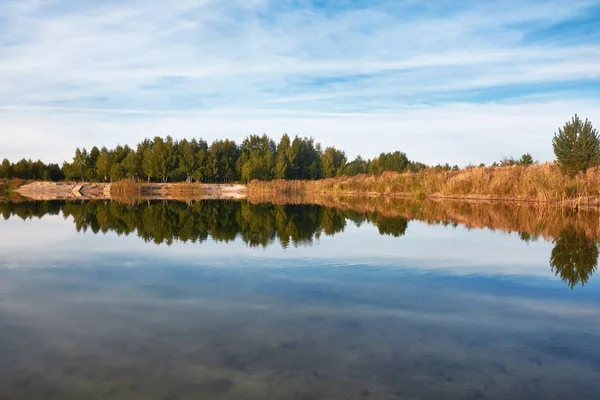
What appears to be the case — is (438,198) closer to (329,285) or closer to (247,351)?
(329,285)

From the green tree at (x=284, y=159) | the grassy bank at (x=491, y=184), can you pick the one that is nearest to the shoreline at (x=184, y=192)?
the grassy bank at (x=491, y=184)

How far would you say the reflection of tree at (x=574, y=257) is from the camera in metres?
9.41

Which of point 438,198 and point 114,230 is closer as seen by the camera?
point 114,230

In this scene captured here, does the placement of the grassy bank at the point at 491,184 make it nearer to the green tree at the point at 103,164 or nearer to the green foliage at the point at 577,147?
the green foliage at the point at 577,147

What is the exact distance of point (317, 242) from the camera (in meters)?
13.9

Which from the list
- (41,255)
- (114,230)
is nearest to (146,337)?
(41,255)

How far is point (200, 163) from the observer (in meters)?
75.1

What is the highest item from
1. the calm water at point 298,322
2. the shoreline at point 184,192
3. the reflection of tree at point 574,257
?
the shoreline at point 184,192

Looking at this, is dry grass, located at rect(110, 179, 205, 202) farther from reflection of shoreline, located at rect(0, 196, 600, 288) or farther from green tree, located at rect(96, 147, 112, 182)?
reflection of shoreline, located at rect(0, 196, 600, 288)

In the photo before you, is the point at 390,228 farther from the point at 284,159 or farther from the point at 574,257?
the point at 284,159

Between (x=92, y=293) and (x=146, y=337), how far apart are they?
2636mm

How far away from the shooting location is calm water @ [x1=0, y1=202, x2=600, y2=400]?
15.0 feet

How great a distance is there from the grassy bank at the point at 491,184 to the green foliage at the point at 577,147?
95cm

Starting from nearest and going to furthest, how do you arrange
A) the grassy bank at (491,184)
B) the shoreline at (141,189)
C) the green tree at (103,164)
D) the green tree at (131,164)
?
the grassy bank at (491,184), the shoreline at (141,189), the green tree at (131,164), the green tree at (103,164)
